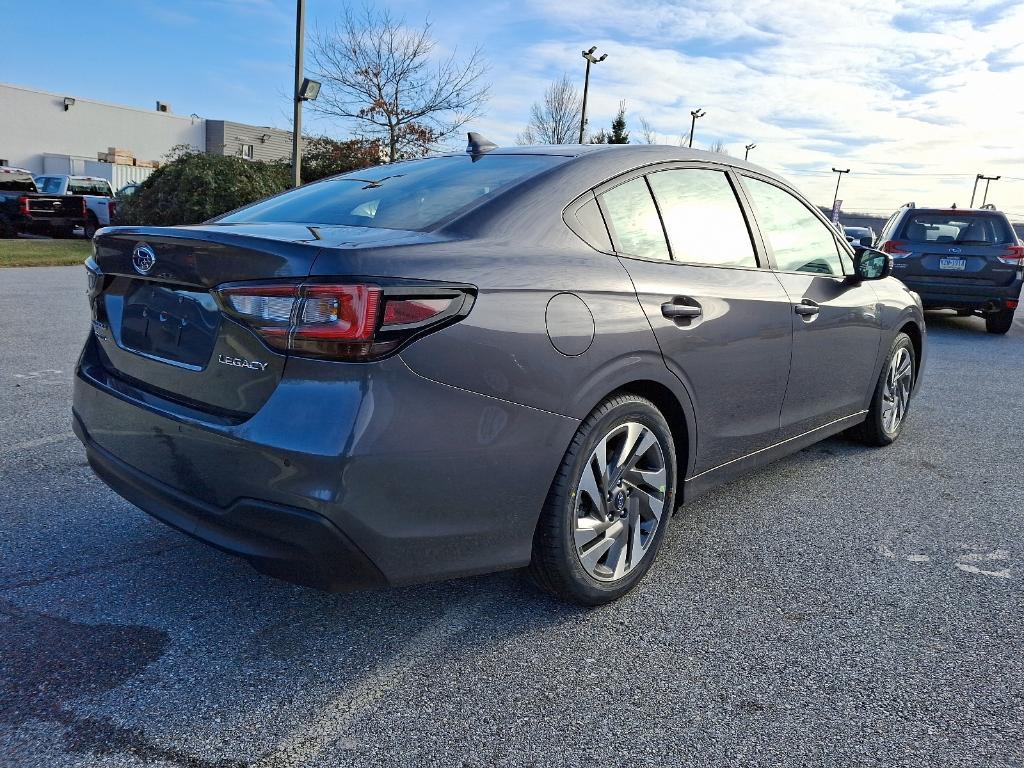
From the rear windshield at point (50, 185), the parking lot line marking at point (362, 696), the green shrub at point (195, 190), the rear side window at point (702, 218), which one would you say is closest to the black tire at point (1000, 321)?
the rear side window at point (702, 218)

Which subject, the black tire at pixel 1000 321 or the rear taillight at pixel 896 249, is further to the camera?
the black tire at pixel 1000 321

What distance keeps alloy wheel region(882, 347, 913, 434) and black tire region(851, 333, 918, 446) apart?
1cm

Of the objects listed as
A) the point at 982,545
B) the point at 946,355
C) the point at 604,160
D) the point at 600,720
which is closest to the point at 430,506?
the point at 600,720

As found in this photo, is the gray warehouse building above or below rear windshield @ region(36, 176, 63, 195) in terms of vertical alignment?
above

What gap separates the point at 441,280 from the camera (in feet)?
7.34

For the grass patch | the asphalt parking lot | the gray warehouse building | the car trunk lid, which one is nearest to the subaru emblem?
the car trunk lid

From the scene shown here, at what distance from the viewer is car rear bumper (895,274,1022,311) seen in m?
10.9

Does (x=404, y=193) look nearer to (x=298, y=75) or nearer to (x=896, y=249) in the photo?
(x=896, y=249)

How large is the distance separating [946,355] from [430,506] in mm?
8633

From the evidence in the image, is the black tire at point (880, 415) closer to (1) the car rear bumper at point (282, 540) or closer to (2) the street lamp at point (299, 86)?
(1) the car rear bumper at point (282, 540)

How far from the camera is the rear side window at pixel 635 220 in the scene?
9.57 feet

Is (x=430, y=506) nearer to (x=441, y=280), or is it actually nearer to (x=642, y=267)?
(x=441, y=280)

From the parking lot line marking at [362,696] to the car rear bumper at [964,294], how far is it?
9.97m

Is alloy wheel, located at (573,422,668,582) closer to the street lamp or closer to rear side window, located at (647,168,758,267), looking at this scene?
rear side window, located at (647,168,758,267)
